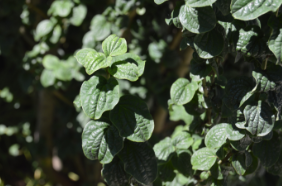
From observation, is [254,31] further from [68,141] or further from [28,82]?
[68,141]

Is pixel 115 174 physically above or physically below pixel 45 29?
below

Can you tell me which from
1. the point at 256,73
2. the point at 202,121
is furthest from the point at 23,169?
the point at 256,73

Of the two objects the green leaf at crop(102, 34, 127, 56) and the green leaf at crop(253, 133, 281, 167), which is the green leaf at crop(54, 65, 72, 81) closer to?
the green leaf at crop(102, 34, 127, 56)

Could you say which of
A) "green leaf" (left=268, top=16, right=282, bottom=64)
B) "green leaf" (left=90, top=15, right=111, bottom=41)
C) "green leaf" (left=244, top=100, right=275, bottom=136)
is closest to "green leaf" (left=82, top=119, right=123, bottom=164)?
"green leaf" (left=244, top=100, right=275, bottom=136)

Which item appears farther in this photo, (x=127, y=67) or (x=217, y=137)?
(x=217, y=137)

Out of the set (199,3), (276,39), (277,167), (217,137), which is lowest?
(277,167)

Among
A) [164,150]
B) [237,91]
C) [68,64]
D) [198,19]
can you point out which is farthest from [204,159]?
[68,64]

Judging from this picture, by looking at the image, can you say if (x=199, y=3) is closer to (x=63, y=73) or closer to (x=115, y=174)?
(x=115, y=174)

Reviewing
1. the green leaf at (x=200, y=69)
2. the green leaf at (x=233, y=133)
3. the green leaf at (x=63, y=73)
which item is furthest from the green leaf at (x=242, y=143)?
the green leaf at (x=63, y=73)
